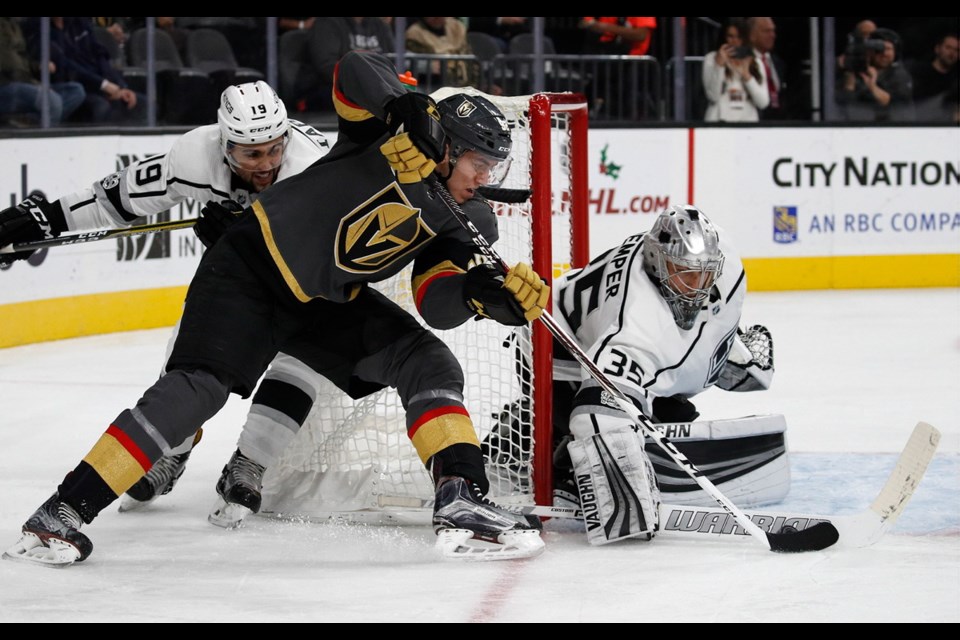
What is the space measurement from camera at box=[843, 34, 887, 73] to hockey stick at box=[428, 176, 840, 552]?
5.92 m

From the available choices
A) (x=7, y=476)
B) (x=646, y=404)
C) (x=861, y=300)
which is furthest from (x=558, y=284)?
(x=861, y=300)

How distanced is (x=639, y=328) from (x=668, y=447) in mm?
286

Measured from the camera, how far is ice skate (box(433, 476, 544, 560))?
3025 millimetres

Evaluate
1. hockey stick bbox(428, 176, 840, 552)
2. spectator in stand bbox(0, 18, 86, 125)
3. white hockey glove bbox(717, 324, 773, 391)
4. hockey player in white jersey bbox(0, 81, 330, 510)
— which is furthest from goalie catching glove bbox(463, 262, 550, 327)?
spectator in stand bbox(0, 18, 86, 125)

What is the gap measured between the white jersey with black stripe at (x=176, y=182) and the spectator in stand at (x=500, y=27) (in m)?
4.71

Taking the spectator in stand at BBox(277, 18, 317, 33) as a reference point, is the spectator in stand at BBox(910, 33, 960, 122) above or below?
below

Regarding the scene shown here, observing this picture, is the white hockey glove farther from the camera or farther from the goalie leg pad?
the camera

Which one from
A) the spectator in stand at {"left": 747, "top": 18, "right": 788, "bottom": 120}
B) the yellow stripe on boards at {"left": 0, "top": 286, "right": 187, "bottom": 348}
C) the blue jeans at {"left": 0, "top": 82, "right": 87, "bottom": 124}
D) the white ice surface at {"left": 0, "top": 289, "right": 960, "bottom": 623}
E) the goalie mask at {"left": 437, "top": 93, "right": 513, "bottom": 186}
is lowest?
the white ice surface at {"left": 0, "top": 289, "right": 960, "bottom": 623}

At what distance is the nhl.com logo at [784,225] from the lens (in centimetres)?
811

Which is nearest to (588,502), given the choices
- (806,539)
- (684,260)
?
(806,539)

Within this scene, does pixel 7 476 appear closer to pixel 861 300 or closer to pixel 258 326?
pixel 258 326

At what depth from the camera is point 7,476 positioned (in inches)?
155

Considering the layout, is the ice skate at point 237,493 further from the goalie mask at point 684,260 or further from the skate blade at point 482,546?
the goalie mask at point 684,260

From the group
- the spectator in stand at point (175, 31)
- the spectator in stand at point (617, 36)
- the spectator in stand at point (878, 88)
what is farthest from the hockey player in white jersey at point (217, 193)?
the spectator in stand at point (878, 88)
